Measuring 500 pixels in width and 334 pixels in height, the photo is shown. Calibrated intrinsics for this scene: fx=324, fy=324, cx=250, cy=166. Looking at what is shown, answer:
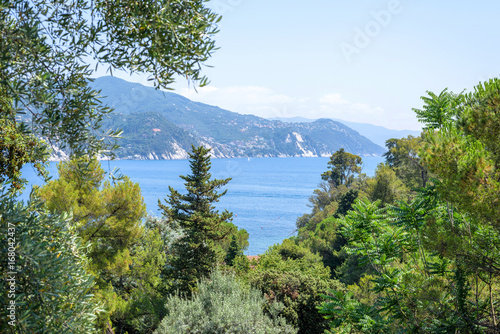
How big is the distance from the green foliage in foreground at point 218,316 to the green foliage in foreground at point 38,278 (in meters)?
6.46

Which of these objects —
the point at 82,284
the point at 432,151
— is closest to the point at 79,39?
the point at 82,284

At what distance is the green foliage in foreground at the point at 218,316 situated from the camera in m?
8.41

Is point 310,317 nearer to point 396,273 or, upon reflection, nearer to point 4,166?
point 396,273

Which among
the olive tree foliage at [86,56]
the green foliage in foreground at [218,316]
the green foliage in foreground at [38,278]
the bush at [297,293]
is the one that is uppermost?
the olive tree foliage at [86,56]

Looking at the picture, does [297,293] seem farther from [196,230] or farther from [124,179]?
[124,179]

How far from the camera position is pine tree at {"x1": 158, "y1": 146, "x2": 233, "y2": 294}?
667 inches

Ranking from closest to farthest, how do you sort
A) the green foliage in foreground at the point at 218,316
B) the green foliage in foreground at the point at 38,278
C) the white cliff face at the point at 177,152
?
the green foliage in foreground at the point at 38,278, the green foliage in foreground at the point at 218,316, the white cliff face at the point at 177,152

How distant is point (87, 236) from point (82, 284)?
407 inches

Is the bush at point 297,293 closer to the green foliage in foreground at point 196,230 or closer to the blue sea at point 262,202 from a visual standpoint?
the green foliage in foreground at point 196,230

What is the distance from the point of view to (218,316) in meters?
8.45

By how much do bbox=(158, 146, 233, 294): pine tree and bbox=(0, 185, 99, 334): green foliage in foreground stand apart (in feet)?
47.3

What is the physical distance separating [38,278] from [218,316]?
6967 mm

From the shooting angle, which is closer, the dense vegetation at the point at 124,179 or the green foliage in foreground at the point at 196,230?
the dense vegetation at the point at 124,179

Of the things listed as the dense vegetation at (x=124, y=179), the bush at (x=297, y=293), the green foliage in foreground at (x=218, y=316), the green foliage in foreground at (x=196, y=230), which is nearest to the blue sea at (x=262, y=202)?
the green foliage in foreground at (x=196, y=230)
